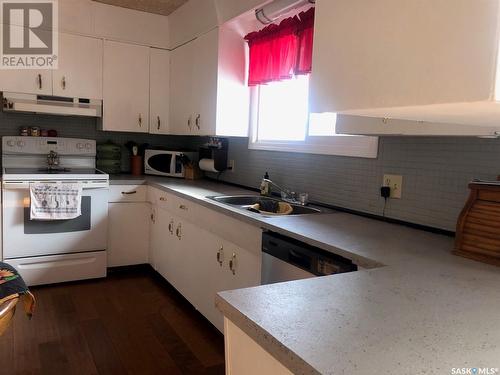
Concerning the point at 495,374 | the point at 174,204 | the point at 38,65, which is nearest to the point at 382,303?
the point at 495,374

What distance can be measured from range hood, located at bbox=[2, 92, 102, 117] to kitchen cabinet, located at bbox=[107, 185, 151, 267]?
705 mm

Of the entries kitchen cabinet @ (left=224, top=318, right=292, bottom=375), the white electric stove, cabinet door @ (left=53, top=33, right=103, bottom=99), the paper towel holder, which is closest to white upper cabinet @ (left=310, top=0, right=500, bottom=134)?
kitchen cabinet @ (left=224, top=318, right=292, bottom=375)

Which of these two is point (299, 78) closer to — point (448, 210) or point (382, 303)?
point (448, 210)

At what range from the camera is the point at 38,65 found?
323cm

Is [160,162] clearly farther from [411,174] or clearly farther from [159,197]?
[411,174]

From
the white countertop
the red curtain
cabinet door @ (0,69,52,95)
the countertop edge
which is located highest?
the red curtain

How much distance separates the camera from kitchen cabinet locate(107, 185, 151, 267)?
11.1ft

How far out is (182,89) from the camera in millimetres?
3525

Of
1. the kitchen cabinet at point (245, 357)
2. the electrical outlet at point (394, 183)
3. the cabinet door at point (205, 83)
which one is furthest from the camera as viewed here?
the cabinet door at point (205, 83)

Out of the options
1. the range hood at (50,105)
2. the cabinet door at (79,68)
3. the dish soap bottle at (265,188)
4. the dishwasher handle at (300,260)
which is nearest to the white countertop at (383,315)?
the dishwasher handle at (300,260)

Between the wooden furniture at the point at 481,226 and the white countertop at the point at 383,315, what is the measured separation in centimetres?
5

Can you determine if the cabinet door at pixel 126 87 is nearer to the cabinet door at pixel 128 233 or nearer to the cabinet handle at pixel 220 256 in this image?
the cabinet door at pixel 128 233

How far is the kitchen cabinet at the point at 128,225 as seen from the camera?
3373 mm

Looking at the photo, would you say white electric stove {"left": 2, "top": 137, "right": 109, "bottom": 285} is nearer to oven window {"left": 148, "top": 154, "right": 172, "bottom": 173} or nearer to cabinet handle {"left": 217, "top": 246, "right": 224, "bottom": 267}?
oven window {"left": 148, "top": 154, "right": 172, "bottom": 173}
